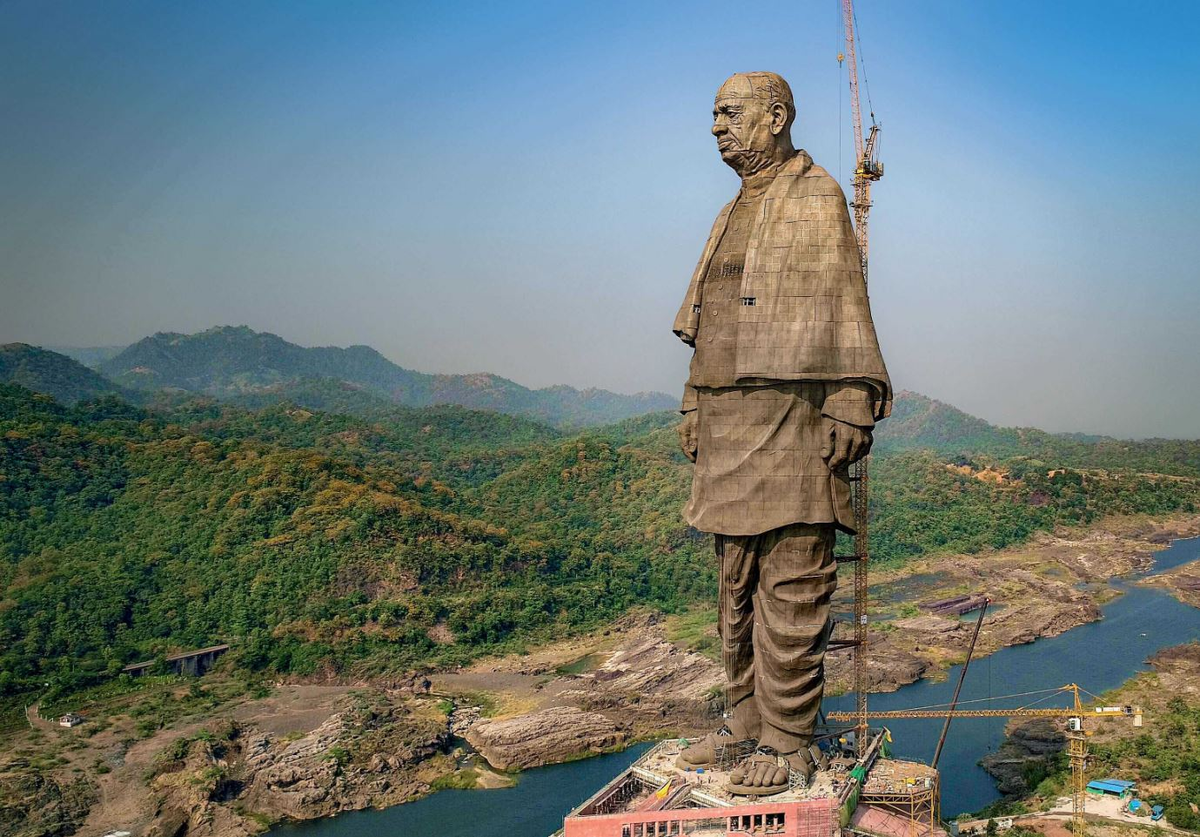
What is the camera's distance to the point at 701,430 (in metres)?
15.1

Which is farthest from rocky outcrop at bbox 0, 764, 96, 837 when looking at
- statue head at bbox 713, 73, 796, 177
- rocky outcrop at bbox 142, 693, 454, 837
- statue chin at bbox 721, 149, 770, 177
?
statue head at bbox 713, 73, 796, 177

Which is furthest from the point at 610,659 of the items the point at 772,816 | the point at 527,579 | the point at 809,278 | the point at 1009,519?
the point at 1009,519

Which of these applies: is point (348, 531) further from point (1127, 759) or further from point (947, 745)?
point (1127, 759)

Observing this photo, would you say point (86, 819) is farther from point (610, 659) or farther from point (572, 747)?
point (610, 659)

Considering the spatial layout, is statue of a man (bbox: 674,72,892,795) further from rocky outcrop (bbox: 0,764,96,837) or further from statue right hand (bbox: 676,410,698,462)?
rocky outcrop (bbox: 0,764,96,837)

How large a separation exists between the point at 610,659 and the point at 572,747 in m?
6.43

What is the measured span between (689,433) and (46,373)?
210 ft

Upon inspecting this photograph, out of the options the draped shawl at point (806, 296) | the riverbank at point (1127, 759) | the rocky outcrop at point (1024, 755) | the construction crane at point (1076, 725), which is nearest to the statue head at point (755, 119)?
the draped shawl at point (806, 296)

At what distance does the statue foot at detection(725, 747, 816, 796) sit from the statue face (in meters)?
8.27

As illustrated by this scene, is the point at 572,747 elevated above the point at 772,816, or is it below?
below

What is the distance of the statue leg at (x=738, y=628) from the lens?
14836mm

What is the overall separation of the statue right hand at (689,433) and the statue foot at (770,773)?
170 inches

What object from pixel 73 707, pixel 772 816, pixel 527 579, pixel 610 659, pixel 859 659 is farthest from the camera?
pixel 527 579

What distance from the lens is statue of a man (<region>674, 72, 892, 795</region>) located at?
14.3 metres
